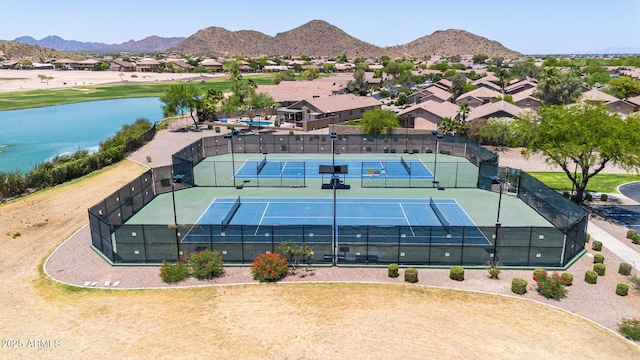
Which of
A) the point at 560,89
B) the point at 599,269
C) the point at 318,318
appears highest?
the point at 560,89

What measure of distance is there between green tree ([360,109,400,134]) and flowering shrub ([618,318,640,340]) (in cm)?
4278

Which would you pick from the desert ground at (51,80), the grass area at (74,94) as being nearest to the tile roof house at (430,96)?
the grass area at (74,94)

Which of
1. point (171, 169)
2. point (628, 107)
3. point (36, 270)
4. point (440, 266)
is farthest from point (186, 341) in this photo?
point (628, 107)

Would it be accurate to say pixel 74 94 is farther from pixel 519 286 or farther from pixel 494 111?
pixel 519 286

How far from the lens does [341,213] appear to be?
32.2 metres

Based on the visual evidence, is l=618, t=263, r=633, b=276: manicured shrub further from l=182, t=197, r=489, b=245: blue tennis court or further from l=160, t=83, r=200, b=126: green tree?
l=160, t=83, r=200, b=126: green tree

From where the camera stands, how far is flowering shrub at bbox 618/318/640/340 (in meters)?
17.5

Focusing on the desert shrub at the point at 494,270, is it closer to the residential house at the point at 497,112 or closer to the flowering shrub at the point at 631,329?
the flowering shrub at the point at 631,329

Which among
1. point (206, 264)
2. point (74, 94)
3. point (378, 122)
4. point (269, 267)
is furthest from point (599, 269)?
point (74, 94)

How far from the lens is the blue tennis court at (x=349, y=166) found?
42.2 metres

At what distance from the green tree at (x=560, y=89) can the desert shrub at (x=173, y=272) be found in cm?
7048

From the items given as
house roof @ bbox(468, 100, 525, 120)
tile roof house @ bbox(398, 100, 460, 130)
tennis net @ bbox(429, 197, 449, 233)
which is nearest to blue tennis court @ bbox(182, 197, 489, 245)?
tennis net @ bbox(429, 197, 449, 233)

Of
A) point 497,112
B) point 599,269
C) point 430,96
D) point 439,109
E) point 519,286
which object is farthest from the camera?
point 430,96

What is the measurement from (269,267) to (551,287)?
44.8ft
